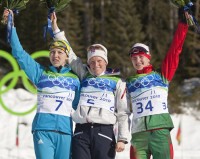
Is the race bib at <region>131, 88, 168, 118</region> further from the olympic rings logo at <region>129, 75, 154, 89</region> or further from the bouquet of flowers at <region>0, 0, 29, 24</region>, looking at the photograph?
the bouquet of flowers at <region>0, 0, 29, 24</region>

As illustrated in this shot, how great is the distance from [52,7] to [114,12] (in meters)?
19.3

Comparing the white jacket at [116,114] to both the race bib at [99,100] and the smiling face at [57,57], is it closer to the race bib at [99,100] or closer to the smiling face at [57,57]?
the race bib at [99,100]

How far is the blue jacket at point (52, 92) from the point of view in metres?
5.10

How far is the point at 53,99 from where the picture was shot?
514 cm

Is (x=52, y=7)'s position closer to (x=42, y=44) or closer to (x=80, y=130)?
(x=80, y=130)

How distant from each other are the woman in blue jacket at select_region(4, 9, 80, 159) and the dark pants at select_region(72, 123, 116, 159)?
0.10 m

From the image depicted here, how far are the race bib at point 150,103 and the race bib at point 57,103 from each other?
71 centimetres

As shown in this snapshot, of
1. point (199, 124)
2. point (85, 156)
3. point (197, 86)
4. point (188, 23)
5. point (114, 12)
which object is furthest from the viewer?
point (114, 12)

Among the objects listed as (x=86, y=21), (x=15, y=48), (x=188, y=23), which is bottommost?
(x=15, y=48)

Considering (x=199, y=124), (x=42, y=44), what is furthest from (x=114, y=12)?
(x=199, y=124)

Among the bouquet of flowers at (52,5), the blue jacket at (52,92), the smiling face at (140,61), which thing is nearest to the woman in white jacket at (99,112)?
the blue jacket at (52,92)

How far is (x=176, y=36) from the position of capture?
5359 millimetres

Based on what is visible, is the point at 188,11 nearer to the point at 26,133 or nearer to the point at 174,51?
the point at 174,51

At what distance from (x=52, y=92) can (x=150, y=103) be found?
1.03 meters
